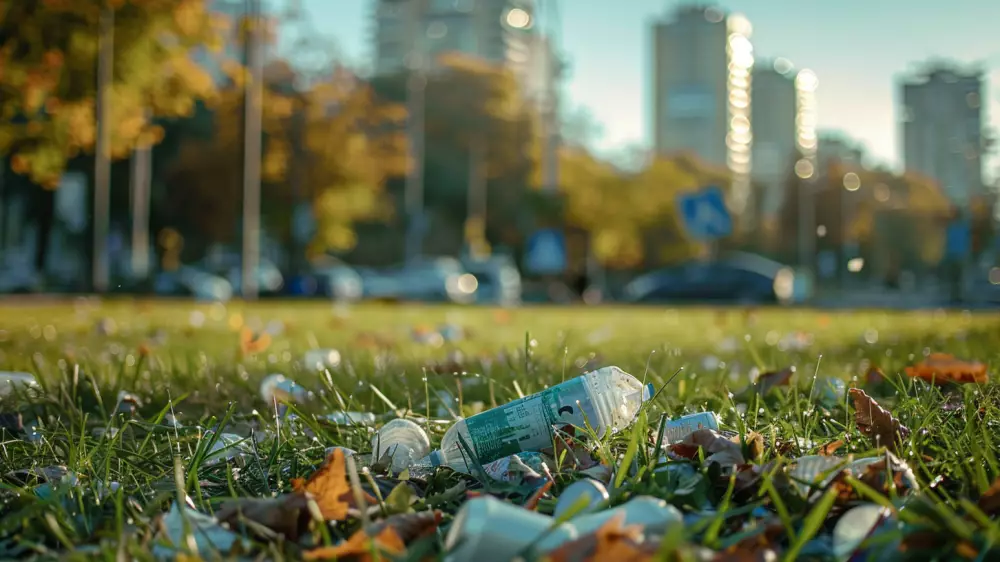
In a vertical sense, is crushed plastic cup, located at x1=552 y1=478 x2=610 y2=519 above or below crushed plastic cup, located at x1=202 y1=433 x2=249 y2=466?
above

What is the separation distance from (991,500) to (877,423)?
450 millimetres

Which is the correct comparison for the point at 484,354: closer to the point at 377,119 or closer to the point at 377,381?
the point at 377,381

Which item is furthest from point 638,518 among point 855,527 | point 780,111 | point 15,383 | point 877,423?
point 780,111

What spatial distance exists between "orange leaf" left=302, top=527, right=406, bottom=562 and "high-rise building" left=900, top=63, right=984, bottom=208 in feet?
56.7

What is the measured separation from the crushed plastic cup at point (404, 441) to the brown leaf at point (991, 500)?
1.10 metres

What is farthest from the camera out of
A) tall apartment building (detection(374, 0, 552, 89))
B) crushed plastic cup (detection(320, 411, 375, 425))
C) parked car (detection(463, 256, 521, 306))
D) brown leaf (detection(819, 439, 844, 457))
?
tall apartment building (detection(374, 0, 552, 89))

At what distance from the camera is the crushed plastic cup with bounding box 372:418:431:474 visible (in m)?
2.29

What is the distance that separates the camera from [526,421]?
223 centimetres

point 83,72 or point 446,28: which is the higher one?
point 446,28

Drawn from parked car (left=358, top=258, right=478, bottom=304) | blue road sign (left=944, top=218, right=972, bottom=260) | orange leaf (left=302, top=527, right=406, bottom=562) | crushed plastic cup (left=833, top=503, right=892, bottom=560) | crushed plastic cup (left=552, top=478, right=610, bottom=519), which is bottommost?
parked car (left=358, top=258, right=478, bottom=304)

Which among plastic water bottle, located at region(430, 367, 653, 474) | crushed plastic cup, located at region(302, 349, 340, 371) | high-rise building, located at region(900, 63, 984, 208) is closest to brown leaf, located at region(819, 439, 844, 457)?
plastic water bottle, located at region(430, 367, 653, 474)

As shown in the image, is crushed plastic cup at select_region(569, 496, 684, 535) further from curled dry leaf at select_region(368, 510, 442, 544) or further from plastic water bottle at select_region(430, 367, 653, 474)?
plastic water bottle at select_region(430, 367, 653, 474)

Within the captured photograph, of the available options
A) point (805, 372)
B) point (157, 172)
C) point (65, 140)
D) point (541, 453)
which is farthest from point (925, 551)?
point (157, 172)

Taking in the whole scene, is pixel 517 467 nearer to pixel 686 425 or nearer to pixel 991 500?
pixel 686 425
